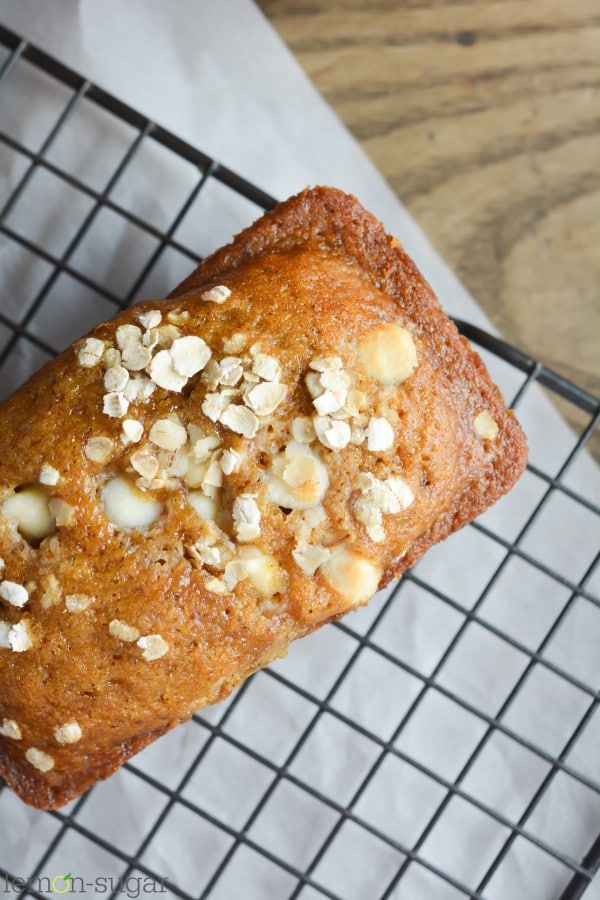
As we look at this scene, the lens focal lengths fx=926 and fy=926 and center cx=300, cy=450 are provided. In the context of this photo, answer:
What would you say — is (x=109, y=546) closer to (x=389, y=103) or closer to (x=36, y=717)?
(x=36, y=717)

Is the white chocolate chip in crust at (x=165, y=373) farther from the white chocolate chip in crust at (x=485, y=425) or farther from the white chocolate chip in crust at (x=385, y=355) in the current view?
the white chocolate chip in crust at (x=485, y=425)

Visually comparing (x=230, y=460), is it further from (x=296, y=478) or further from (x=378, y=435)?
(x=378, y=435)

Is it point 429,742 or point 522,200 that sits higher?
point 522,200

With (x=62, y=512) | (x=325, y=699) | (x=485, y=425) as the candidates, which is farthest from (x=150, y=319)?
(x=325, y=699)

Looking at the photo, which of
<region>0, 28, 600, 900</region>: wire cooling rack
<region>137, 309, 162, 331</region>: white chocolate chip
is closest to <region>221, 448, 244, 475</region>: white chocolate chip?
<region>137, 309, 162, 331</region>: white chocolate chip

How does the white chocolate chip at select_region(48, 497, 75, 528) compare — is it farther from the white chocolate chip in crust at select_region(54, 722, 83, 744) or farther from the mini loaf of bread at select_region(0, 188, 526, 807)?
the white chocolate chip in crust at select_region(54, 722, 83, 744)

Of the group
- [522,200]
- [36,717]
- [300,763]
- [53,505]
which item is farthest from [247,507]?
[522,200]
